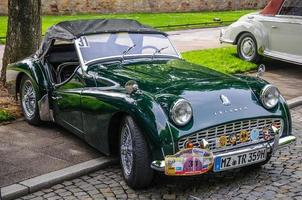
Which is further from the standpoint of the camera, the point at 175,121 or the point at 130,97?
the point at 130,97

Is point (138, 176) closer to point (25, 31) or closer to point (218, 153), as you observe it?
point (218, 153)

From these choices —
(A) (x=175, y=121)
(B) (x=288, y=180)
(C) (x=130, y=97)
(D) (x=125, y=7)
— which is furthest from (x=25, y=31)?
(D) (x=125, y=7)

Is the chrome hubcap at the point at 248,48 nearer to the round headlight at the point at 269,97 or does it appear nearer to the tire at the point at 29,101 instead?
the tire at the point at 29,101

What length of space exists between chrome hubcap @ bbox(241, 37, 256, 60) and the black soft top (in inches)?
215

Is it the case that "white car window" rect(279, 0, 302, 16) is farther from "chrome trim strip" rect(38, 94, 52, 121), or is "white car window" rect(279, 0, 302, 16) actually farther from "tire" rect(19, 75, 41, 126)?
"chrome trim strip" rect(38, 94, 52, 121)

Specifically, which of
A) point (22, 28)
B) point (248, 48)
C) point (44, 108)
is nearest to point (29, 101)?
point (44, 108)

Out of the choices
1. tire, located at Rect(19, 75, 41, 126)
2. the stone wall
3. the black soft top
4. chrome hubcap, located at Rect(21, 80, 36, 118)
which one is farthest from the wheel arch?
the stone wall

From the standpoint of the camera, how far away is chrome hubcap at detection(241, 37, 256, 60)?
12.2 m

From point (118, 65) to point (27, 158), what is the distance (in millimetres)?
1516

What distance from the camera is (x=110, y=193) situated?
5.09 m

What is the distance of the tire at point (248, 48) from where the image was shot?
12.1 metres

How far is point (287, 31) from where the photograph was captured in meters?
11.2

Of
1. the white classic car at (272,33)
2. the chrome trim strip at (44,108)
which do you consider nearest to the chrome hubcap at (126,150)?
the chrome trim strip at (44,108)

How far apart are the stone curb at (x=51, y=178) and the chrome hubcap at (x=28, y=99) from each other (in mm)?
1942
